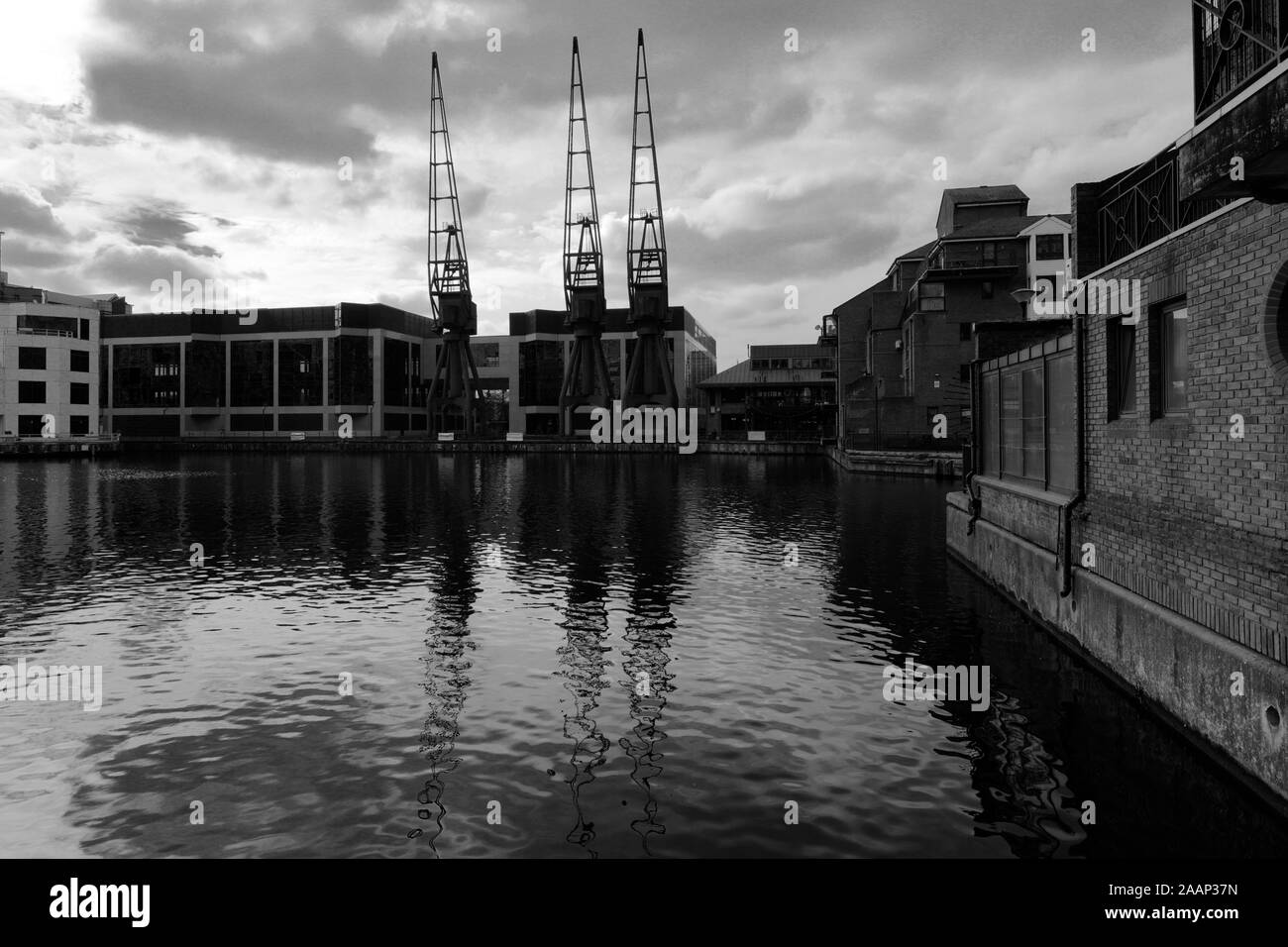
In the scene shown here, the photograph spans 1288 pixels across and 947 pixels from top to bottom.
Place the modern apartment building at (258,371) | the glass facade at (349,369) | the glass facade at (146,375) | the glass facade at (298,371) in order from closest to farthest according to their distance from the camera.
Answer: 1. the glass facade at (349,369)
2. the modern apartment building at (258,371)
3. the glass facade at (298,371)
4. the glass facade at (146,375)

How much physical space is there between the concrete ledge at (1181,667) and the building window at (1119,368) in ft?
9.32

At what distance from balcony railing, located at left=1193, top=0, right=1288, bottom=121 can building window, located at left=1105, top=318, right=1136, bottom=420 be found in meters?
3.86

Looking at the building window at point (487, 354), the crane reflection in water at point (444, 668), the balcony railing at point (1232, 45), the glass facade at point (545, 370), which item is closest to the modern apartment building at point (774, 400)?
the glass facade at point (545, 370)

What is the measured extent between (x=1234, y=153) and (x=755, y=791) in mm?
8055

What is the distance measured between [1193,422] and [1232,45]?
450 cm

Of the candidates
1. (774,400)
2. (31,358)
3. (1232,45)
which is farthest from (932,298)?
(31,358)

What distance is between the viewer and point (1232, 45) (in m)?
9.75

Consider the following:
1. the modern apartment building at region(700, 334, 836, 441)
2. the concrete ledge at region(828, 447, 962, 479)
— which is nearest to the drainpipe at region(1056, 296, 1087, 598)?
the concrete ledge at region(828, 447, 962, 479)

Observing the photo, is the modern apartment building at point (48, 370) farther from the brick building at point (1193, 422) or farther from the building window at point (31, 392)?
the brick building at point (1193, 422)

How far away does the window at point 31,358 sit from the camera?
96062mm

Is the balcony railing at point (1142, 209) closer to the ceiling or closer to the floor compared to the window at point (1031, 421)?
closer to the ceiling

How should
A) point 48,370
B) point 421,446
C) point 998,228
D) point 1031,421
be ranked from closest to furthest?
point 1031,421, point 998,228, point 48,370, point 421,446

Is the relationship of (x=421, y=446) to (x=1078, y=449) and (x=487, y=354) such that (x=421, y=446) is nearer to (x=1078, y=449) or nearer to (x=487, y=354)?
(x=487, y=354)
